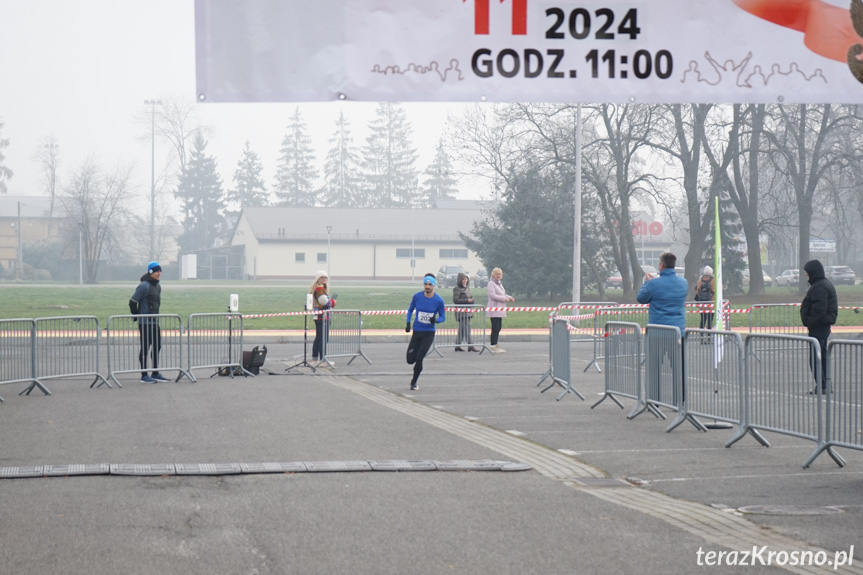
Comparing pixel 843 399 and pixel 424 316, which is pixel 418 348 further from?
pixel 843 399

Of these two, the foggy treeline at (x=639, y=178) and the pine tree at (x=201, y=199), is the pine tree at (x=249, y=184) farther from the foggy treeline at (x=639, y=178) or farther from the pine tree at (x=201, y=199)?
the foggy treeline at (x=639, y=178)

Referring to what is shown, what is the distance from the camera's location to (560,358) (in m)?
15.6

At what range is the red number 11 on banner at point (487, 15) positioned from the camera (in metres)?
6.36

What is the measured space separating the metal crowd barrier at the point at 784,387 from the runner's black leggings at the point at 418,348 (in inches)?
253

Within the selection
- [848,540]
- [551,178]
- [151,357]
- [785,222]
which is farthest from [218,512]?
[785,222]

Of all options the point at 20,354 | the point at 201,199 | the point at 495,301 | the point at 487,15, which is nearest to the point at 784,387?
the point at 487,15

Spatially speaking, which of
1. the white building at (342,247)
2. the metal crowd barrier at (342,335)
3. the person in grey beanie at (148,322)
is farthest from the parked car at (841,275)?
the person in grey beanie at (148,322)

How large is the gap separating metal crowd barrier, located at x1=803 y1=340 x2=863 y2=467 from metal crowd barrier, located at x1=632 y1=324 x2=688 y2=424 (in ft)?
8.09

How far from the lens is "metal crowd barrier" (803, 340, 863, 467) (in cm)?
880

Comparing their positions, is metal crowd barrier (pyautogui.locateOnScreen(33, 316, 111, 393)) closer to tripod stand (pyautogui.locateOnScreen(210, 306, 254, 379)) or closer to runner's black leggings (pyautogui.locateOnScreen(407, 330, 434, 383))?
tripod stand (pyautogui.locateOnScreen(210, 306, 254, 379))

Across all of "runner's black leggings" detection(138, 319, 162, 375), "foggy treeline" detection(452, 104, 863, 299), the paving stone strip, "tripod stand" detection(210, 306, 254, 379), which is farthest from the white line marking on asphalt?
"foggy treeline" detection(452, 104, 863, 299)

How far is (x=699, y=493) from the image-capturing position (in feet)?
26.8

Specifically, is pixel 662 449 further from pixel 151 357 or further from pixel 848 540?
pixel 151 357

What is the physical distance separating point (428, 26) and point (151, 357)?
40.7 ft
